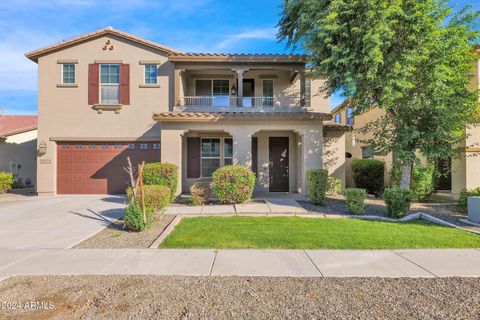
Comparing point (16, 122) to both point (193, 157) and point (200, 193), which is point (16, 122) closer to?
point (193, 157)

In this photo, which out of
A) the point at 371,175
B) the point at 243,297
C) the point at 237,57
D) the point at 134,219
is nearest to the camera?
the point at 243,297

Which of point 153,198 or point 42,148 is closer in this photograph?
point 153,198

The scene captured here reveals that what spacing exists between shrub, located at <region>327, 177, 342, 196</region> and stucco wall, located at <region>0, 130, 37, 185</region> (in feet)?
62.8

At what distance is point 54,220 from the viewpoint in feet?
27.7

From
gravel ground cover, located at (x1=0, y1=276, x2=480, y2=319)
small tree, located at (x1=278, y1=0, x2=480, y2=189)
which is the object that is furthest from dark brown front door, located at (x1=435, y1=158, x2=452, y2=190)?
gravel ground cover, located at (x1=0, y1=276, x2=480, y2=319)

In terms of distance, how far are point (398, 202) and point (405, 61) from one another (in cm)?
468

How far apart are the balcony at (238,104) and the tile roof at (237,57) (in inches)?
73.6

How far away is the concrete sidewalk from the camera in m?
4.54

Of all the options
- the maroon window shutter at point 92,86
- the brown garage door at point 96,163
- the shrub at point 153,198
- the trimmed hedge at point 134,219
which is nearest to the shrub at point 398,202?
the shrub at point 153,198

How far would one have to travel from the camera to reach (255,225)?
7.55 m

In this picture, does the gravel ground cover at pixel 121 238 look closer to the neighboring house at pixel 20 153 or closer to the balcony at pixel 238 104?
the balcony at pixel 238 104

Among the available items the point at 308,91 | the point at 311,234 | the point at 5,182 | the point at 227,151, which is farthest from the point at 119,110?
the point at 311,234

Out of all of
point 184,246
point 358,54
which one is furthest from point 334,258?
point 358,54

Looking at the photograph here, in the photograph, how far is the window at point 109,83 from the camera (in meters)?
14.0
